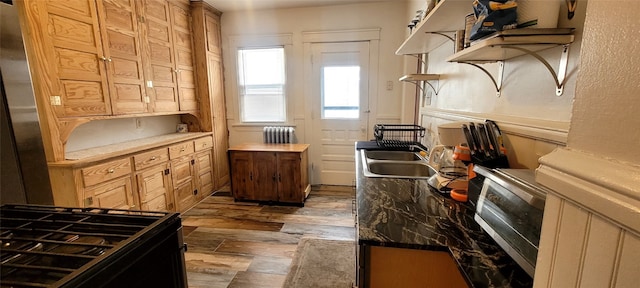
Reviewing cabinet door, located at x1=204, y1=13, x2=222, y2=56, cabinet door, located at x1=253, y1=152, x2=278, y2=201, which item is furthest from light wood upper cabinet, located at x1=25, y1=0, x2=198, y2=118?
cabinet door, located at x1=253, y1=152, x2=278, y2=201

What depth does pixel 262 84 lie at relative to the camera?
405 cm

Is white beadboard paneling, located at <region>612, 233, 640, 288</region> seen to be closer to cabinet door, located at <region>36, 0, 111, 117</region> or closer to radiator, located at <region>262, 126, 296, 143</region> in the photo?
cabinet door, located at <region>36, 0, 111, 117</region>

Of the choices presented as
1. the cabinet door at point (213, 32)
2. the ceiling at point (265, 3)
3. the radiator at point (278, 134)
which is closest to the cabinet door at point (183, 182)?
the radiator at point (278, 134)

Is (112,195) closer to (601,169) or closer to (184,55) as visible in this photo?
(184,55)

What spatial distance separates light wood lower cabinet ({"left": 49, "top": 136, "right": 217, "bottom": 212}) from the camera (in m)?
2.01

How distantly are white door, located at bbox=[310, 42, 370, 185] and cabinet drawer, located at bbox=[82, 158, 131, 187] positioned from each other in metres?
2.36

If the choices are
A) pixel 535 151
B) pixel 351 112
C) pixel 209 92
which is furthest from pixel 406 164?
pixel 209 92

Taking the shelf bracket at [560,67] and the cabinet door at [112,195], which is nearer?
the shelf bracket at [560,67]

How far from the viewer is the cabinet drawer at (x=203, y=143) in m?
3.43

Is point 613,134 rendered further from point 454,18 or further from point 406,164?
point 406,164

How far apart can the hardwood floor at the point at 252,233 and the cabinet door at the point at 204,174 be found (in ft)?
0.37

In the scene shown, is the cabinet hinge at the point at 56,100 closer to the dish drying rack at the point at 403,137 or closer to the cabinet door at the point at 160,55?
the cabinet door at the point at 160,55

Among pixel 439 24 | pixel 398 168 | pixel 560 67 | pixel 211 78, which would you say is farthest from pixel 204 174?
pixel 560 67

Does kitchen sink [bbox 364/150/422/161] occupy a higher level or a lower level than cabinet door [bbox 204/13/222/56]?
lower
